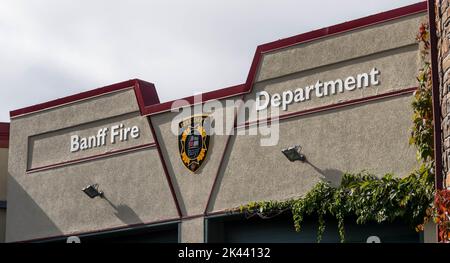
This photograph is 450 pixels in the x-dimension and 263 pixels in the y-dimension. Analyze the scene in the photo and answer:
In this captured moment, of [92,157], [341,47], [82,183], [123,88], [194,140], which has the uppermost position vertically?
[123,88]

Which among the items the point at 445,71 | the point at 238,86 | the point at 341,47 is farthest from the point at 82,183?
the point at 445,71

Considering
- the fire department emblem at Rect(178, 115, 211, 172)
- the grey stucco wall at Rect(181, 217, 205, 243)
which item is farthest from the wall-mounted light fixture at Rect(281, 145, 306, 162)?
the grey stucco wall at Rect(181, 217, 205, 243)

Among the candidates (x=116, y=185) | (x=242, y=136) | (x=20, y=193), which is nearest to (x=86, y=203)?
(x=116, y=185)

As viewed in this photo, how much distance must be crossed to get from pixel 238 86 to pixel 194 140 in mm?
1692

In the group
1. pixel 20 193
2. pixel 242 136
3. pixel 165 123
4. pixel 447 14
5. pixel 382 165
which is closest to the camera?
pixel 447 14

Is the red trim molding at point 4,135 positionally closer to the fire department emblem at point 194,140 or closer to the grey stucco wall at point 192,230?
the fire department emblem at point 194,140

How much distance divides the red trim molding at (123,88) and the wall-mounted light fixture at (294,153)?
4720 mm

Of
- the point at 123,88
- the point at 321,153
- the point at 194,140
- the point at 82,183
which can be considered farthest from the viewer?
the point at 82,183

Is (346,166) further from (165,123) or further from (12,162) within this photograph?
(12,162)

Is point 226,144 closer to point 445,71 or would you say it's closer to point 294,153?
point 294,153

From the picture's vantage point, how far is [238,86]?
20391mm
